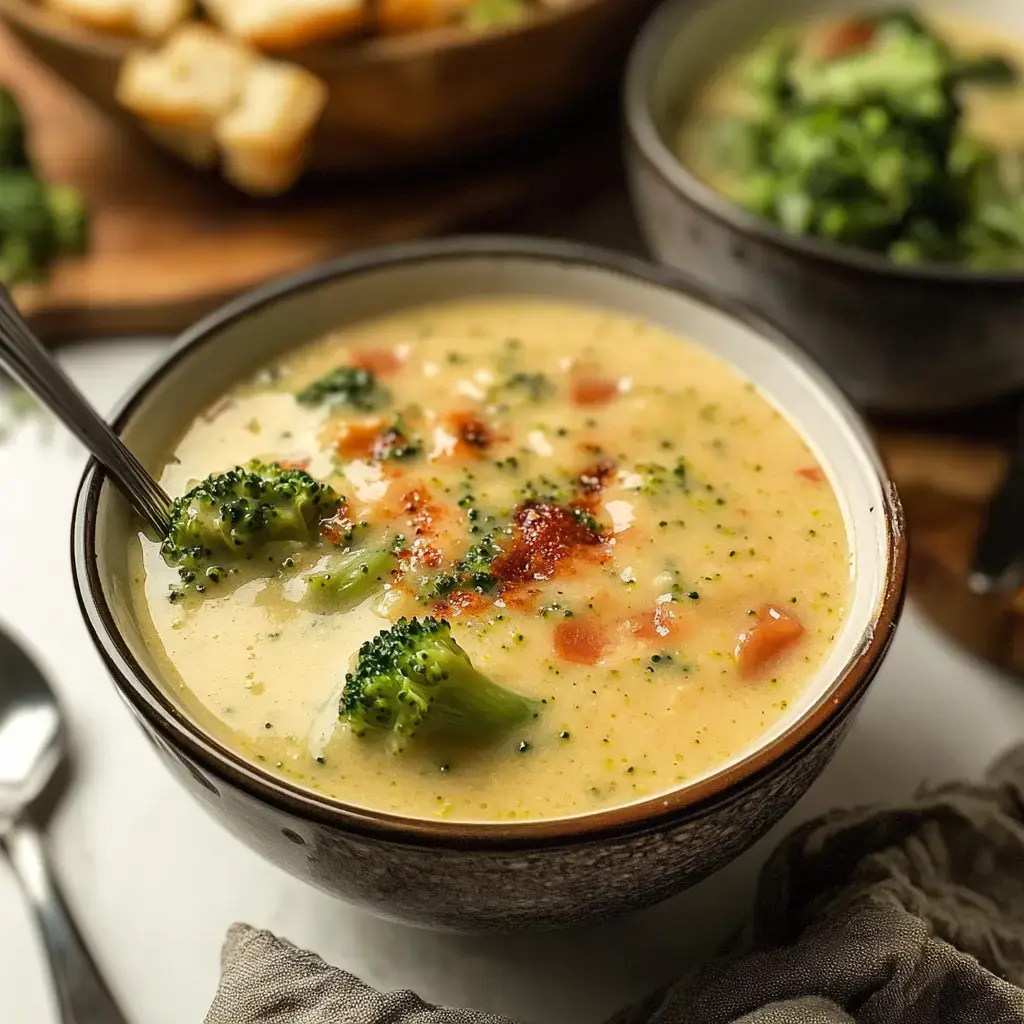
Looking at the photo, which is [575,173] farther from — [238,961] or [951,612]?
[238,961]

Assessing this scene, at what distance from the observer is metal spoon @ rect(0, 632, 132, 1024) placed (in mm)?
1895

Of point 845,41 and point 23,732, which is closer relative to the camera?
point 23,732

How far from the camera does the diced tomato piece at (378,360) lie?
7.40ft

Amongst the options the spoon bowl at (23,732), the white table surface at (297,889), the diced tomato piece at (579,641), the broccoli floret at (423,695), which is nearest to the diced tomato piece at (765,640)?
the diced tomato piece at (579,641)

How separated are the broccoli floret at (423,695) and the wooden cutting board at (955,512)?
3.07 feet

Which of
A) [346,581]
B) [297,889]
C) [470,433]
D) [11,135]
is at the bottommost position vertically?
[297,889]

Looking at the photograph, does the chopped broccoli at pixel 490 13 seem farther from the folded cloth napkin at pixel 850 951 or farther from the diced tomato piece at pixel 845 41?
the folded cloth napkin at pixel 850 951

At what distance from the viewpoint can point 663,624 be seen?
1.83 meters

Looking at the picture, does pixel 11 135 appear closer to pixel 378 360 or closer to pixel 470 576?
pixel 378 360

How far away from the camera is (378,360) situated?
89.4 inches

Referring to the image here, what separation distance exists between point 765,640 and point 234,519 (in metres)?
0.73

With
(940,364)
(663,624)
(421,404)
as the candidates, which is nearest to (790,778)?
(663,624)

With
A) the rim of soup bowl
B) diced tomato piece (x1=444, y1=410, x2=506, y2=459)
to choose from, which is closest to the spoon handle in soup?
the rim of soup bowl

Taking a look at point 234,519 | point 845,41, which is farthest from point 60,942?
point 845,41
